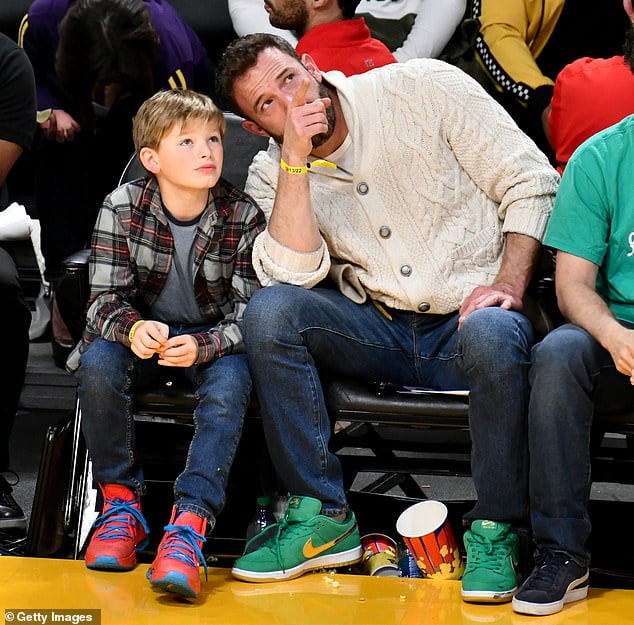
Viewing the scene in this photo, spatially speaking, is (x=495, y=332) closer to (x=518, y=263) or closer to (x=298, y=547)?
(x=518, y=263)

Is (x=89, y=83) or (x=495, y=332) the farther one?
(x=89, y=83)

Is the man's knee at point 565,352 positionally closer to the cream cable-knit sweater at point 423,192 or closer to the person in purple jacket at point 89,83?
the cream cable-knit sweater at point 423,192

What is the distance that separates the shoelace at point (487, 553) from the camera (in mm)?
2449

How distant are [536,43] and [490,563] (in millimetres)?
2210

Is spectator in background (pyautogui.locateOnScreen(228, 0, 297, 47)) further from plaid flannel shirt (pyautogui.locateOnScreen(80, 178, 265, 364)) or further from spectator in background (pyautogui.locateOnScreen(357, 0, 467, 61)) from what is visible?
plaid flannel shirt (pyautogui.locateOnScreen(80, 178, 265, 364))

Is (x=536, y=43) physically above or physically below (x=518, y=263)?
above

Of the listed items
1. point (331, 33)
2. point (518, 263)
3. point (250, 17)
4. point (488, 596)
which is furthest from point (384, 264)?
point (250, 17)

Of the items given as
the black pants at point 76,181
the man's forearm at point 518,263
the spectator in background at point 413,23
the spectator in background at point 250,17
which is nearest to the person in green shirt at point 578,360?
the man's forearm at point 518,263

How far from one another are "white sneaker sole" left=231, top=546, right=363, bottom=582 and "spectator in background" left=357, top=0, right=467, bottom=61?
6.67 ft

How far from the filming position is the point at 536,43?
13.4 feet

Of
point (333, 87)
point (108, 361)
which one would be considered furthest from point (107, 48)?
point (108, 361)

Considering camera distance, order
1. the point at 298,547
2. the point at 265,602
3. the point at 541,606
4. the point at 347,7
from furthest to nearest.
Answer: the point at 347,7
the point at 298,547
the point at 265,602
the point at 541,606

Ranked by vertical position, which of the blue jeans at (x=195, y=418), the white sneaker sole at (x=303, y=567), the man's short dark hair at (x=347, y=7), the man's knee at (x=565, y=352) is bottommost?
the white sneaker sole at (x=303, y=567)

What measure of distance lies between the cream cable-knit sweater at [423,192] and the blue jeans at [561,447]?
17.6 inches
